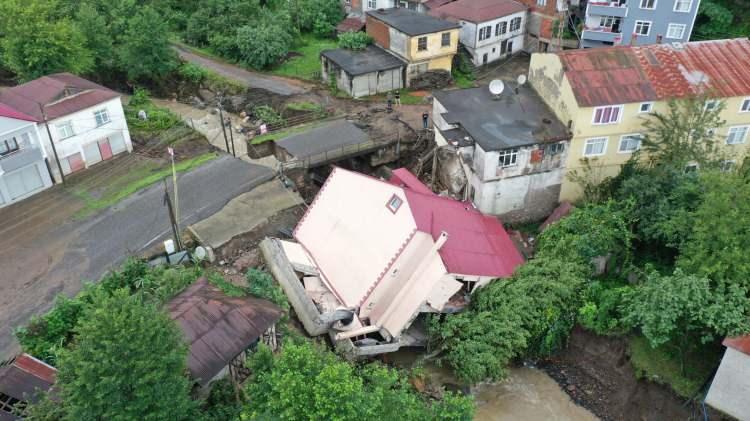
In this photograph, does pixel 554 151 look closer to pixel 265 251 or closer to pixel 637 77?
pixel 637 77

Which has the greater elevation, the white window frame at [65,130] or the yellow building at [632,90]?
the yellow building at [632,90]

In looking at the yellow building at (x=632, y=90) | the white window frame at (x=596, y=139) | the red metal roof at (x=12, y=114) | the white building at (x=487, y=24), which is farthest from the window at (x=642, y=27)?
the red metal roof at (x=12, y=114)

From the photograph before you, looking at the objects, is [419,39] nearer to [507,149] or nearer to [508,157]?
[508,157]

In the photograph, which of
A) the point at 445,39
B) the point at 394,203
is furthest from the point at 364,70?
the point at 394,203

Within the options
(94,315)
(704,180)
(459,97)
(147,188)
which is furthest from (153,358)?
(459,97)

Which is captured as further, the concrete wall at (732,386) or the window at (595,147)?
the window at (595,147)

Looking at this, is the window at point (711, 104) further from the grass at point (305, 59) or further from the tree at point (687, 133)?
the grass at point (305, 59)

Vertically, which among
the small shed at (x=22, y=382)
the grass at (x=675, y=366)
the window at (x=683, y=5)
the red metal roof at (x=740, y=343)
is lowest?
the grass at (x=675, y=366)
